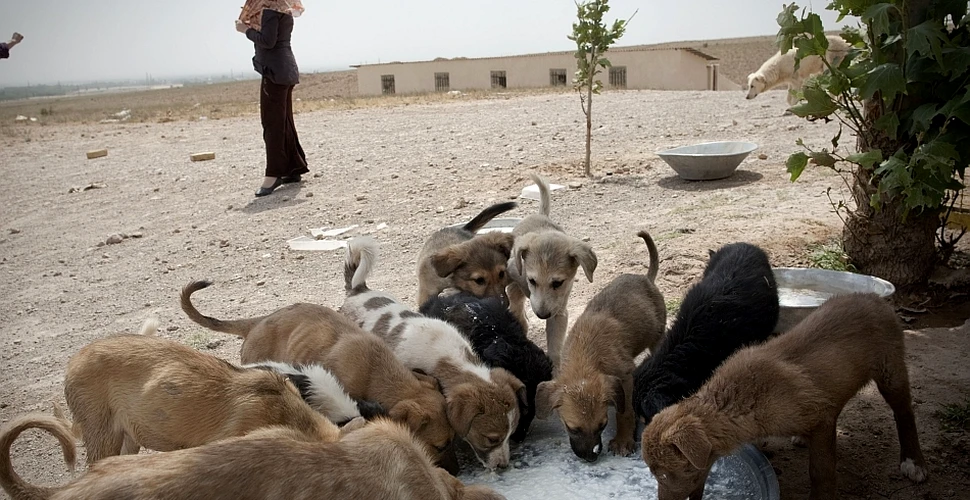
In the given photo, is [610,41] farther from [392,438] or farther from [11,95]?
[392,438]

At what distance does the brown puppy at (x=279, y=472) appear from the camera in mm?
2643

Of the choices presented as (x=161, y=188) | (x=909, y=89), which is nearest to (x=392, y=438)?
(x=909, y=89)

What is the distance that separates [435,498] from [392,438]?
0.97 feet

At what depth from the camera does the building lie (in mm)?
35219

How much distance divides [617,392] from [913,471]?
1598mm

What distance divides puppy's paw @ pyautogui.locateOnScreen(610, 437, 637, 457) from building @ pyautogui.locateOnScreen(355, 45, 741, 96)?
29.9m

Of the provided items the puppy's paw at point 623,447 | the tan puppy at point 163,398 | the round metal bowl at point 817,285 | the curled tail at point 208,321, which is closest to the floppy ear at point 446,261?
the curled tail at point 208,321

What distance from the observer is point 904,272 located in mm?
6535

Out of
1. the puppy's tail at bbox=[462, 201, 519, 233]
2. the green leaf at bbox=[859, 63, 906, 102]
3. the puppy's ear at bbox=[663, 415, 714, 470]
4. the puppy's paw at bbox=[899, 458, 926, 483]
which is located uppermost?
the green leaf at bbox=[859, 63, 906, 102]

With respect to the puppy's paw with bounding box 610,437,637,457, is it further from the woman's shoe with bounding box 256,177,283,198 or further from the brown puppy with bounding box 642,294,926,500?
the woman's shoe with bounding box 256,177,283,198

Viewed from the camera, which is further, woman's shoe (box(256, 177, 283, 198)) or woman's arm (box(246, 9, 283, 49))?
woman's shoe (box(256, 177, 283, 198))

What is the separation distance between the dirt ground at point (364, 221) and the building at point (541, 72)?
1767 cm

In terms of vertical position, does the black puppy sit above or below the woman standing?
below

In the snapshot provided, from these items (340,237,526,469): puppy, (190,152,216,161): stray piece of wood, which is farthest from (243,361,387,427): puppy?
(190,152,216,161): stray piece of wood
